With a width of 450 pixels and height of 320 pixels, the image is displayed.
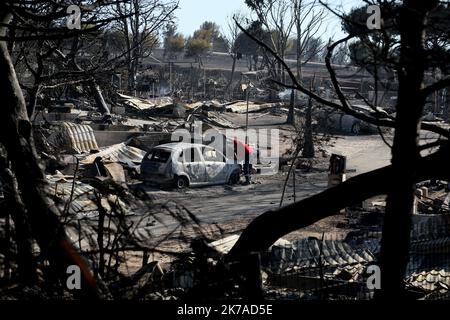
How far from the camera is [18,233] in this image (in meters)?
A: 5.18

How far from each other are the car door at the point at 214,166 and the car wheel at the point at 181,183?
3.30 feet

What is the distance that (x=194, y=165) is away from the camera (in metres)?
25.3

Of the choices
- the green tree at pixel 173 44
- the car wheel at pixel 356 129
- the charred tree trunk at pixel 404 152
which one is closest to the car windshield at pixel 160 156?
the charred tree trunk at pixel 404 152

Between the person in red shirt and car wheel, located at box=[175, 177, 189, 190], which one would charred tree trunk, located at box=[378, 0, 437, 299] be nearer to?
car wheel, located at box=[175, 177, 189, 190]

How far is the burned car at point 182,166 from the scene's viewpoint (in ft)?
80.2

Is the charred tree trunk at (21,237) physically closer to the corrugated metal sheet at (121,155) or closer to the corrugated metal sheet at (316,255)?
the corrugated metal sheet at (316,255)

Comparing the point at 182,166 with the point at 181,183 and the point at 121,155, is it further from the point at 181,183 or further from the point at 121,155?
the point at 121,155

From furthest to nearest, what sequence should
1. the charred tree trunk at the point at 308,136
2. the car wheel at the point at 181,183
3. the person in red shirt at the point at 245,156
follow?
the charred tree trunk at the point at 308,136 < the person in red shirt at the point at 245,156 < the car wheel at the point at 181,183

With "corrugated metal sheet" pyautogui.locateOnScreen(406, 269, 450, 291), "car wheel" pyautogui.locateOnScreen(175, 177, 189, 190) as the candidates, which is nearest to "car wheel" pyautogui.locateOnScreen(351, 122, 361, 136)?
"car wheel" pyautogui.locateOnScreen(175, 177, 189, 190)

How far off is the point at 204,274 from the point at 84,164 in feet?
70.1
